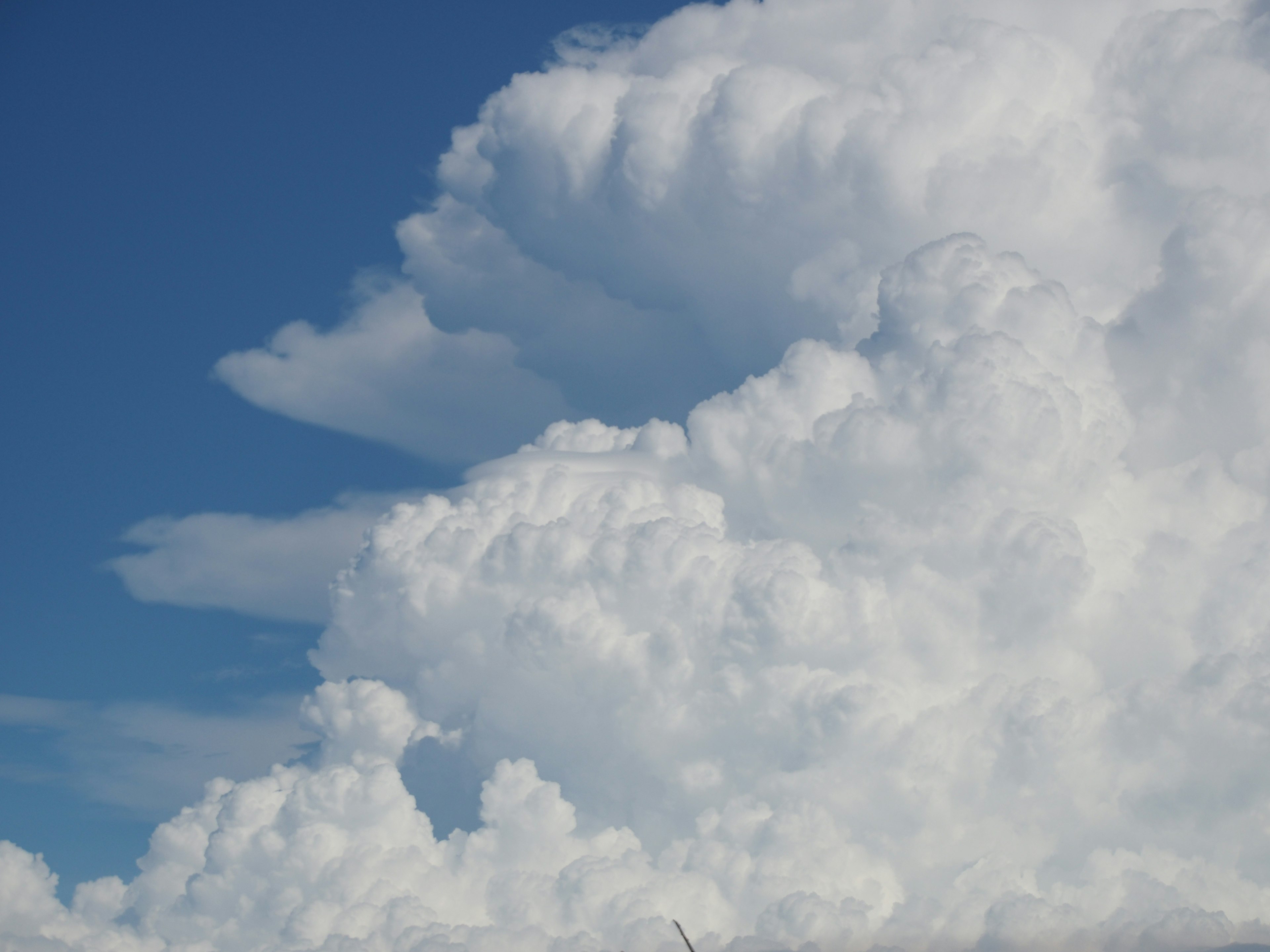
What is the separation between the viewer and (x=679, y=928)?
121000 millimetres
